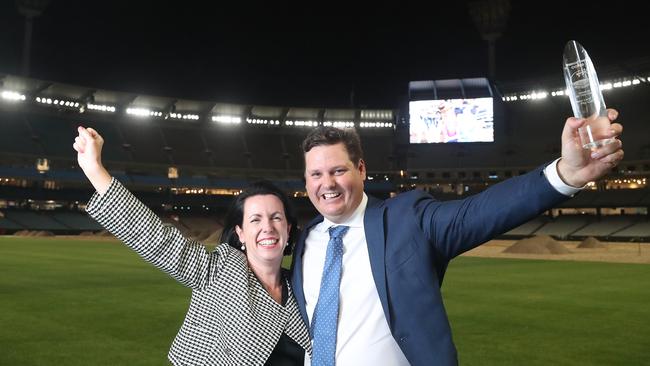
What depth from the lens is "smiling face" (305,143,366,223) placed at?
3150 mm

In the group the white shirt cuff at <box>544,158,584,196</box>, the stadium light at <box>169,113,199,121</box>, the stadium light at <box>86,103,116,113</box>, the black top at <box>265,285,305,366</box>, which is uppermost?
the stadium light at <box>86,103,116,113</box>

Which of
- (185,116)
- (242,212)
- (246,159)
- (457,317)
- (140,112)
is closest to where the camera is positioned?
(242,212)

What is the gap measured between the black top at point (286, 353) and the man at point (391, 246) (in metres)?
0.19

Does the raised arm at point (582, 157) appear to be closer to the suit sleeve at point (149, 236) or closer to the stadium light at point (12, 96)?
the suit sleeve at point (149, 236)

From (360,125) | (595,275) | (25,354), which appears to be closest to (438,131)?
(360,125)

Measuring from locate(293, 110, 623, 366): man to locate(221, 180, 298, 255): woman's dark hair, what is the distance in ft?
0.90

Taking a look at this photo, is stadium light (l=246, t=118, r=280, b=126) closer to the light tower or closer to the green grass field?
the light tower

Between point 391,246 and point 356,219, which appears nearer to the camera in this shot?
point 391,246

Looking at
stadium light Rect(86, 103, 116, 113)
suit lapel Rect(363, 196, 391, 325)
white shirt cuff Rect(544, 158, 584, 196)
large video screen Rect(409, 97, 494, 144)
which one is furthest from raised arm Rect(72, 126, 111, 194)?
stadium light Rect(86, 103, 116, 113)

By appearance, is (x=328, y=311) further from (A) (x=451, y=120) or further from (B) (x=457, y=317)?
(A) (x=451, y=120)

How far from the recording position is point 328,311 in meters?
3.00

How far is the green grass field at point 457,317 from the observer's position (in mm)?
7504

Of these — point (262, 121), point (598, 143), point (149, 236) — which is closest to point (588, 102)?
point (598, 143)

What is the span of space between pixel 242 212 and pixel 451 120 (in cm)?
5690
